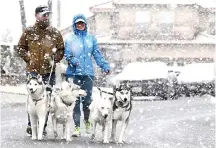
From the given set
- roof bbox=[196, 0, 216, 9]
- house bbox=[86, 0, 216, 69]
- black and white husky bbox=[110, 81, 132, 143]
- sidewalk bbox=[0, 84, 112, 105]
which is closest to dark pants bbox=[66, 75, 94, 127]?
black and white husky bbox=[110, 81, 132, 143]

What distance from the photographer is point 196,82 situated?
2662cm

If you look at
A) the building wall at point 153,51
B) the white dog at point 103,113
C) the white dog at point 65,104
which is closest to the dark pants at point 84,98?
the white dog at point 103,113

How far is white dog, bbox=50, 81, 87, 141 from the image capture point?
9961 millimetres

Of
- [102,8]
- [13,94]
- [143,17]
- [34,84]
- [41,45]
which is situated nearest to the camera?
[34,84]

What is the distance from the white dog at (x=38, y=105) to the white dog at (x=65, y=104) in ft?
0.47

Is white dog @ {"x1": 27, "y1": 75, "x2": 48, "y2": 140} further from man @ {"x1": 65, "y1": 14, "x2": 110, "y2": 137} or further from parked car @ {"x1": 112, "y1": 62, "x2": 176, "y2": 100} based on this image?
parked car @ {"x1": 112, "y1": 62, "x2": 176, "y2": 100}

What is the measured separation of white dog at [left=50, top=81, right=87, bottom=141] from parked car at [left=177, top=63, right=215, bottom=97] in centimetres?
1672

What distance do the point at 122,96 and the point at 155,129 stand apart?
3.58 metres

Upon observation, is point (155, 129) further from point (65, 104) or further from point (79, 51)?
point (65, 104)

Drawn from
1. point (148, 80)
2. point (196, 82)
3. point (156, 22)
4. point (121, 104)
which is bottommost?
point (196, 82)

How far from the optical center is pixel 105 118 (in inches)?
395

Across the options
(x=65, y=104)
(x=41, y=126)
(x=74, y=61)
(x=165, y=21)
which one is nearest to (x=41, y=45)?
(x=74, y=61)

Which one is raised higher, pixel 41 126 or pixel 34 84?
pixel 34 84

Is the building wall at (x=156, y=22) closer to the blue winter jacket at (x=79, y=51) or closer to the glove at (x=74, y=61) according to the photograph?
the blue winter jacket at (x=79, y=51)
